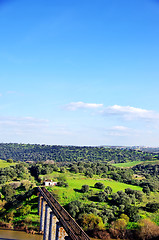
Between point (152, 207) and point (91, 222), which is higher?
point (152, 207)

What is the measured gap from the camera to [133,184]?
275 feet

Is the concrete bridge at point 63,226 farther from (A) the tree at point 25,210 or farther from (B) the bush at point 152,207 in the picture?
(B) the bush at point 152,207

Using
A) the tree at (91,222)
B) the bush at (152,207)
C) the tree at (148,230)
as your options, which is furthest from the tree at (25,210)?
the bush at (152,207)

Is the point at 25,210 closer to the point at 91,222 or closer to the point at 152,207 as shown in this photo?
the point at 91,222

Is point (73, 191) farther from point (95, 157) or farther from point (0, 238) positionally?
point (95, 157)

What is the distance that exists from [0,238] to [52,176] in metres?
41.0

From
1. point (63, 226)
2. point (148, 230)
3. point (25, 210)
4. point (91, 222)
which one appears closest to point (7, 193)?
point (25, 210)

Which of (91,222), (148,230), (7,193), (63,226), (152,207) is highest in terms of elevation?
(63,226)

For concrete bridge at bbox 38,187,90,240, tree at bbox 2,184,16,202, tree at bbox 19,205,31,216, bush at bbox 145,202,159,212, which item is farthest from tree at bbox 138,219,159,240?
tree at bbox 2,184,16,202

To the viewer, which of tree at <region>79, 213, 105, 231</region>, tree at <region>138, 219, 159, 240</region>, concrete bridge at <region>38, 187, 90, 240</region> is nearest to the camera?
concrete bridge at <region>38, 187, 90, 240</region>

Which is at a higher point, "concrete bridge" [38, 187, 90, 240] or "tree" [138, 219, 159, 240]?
"concrete bridge" [38, 187, 90, 240]

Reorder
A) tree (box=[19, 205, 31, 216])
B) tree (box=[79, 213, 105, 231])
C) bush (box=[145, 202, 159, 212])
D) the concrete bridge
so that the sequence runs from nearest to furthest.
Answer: the concrete bridge < tree (box=[79, 213, 105, 231]) < tree (box=[19, 205, 31, 216]) < bush (box=[145, 202, 159, 212])

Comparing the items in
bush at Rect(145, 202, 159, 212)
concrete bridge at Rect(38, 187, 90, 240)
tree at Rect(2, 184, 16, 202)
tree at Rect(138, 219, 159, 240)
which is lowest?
tree at Rect(138, 219, 159, 240)

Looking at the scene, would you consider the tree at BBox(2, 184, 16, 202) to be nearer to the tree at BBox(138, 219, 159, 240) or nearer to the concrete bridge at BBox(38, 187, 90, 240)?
the concrete bridge at BBox(38, 187, 90, 240)
